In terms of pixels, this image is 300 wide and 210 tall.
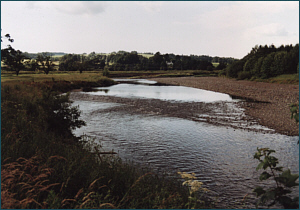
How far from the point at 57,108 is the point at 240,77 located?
249 ft

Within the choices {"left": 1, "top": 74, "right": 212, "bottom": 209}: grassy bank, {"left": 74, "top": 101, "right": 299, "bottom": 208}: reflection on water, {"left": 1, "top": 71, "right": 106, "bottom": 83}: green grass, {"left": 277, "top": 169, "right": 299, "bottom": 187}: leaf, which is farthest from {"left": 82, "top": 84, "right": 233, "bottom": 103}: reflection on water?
{"left": 277, "top": 169, "right": 299, "bottom": 187}: leaf

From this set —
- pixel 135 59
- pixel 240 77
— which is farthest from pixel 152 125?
pixel 135 59

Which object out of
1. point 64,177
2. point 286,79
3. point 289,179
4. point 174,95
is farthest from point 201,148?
point 286,79

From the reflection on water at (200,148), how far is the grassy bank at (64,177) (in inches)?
75.4

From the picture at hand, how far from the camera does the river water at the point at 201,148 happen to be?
1045cm

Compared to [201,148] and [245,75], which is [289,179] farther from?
[245,75]

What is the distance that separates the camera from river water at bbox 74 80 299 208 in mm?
10455

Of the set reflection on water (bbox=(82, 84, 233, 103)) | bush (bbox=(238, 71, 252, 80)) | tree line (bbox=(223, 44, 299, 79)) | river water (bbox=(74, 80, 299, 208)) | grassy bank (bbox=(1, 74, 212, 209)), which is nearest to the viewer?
grassy bank (bbox=(1, 74, 212, 209))

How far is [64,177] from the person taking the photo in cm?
702

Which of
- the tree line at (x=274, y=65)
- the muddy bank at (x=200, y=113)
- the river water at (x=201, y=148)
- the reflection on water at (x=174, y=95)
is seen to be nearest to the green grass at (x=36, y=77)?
the reflection on water at (x=174, y=95)

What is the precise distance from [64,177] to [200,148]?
31.7 feet

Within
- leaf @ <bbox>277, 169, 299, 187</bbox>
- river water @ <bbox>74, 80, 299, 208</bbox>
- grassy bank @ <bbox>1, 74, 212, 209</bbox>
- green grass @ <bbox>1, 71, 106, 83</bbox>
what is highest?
green grass @ <bbox>1, 71, 106, 83</bbox>

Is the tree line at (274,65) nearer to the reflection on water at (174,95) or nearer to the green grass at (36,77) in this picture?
the reflection on water at (174,95)

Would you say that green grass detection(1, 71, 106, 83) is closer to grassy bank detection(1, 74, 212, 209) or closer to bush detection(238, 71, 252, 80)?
grassy bank detection(1, 74, 212, 209)
